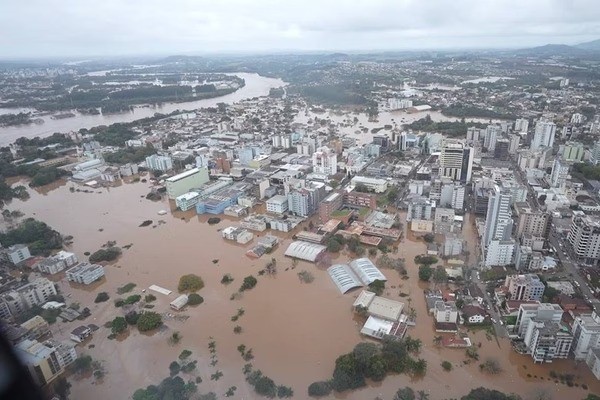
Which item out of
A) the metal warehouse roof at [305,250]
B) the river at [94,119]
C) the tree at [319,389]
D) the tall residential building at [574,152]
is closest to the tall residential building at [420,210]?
the metal warehouse roof at [305,250]

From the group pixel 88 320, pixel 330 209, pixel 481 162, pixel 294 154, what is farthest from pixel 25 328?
pixel 481 162

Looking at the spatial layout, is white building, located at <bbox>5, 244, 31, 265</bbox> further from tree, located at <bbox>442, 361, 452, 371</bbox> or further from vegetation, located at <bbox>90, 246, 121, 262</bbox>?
tree, located at <bbox>442, 361, 452, 371</bbox>

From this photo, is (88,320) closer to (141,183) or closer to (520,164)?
(141,183)

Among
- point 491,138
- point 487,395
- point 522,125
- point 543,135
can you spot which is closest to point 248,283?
point 487,395

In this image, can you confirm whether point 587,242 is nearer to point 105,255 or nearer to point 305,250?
point 305,250

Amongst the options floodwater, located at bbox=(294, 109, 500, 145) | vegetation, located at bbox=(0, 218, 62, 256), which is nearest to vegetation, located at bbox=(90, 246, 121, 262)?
vegetation, located at bbox=(0, 218, 62, 256)

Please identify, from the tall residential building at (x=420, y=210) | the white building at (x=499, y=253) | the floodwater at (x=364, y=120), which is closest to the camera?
the white building at (x=499, y=253)

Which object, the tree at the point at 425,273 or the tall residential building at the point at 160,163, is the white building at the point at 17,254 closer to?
the tall residential building at the point at 160,163
